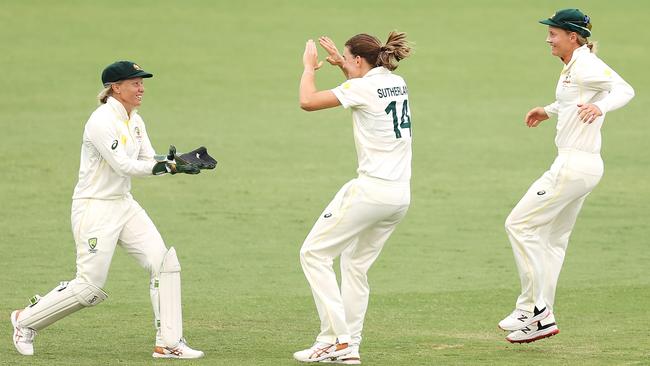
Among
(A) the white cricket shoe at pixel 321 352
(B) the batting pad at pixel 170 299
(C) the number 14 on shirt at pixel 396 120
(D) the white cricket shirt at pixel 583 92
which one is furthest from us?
(D) the white cricket shirt at pixel 583 92

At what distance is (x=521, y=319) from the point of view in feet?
30.5

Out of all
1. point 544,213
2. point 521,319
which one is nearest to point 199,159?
point 544,213

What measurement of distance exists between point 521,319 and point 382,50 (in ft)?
7.76

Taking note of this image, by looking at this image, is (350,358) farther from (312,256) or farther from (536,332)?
(536,332)

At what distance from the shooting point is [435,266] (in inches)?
505

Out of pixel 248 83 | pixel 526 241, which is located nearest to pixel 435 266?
pixel 526 241

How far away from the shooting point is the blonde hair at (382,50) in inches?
332

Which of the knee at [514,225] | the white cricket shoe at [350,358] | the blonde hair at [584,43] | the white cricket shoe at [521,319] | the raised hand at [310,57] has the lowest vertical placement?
the white cricket shoe at [350,358]

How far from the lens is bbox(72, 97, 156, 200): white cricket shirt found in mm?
8602

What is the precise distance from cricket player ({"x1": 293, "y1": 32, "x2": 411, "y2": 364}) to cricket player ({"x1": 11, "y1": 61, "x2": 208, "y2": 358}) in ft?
3.25

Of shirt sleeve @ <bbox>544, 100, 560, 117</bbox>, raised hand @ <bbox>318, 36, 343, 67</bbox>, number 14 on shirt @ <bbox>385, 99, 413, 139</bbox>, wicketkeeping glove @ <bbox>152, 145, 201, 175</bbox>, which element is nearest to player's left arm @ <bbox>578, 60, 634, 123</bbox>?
shirt sleeve @ <bbox>544, 100, 560, 117</bbox>

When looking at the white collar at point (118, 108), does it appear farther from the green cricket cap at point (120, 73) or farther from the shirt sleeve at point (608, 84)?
the shirt sleeve at point (608, 84)

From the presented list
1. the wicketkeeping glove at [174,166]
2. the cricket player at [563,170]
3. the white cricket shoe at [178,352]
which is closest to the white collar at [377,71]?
the wicketkeeping glove at [174,166]

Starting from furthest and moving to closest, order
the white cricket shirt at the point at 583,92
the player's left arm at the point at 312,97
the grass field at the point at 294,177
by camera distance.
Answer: the grass field at the point at 294,177 → the white cricket shirt at the point at 583,92 → the player's left arm at the point at 312,97
